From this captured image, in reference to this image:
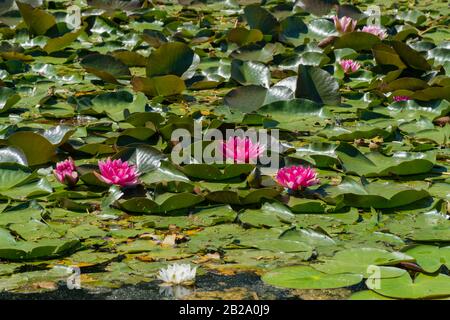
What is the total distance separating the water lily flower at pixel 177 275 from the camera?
2.50 metres

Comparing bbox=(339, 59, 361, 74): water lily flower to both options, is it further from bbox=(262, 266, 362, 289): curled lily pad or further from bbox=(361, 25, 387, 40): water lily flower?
bbox=(262, 266, 362, 289): curled lily pad

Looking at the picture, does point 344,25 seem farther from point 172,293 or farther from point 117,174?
point 172,293

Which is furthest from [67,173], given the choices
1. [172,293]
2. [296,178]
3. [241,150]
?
[172,293]

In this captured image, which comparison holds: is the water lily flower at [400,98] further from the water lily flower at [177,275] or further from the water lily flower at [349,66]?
the water lily flower at [177,275]

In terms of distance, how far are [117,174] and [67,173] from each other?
0.20 metres

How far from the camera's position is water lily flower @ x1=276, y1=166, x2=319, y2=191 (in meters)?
3.13

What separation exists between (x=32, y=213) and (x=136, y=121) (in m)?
0.97

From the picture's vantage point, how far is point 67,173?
324 centimetres

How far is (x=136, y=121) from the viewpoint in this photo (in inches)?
153

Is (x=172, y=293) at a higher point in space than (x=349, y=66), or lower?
lower

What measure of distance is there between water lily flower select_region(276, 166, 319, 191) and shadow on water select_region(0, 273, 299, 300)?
0.68 m

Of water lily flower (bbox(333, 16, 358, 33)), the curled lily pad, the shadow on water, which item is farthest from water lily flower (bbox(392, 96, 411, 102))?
the shadow on water
